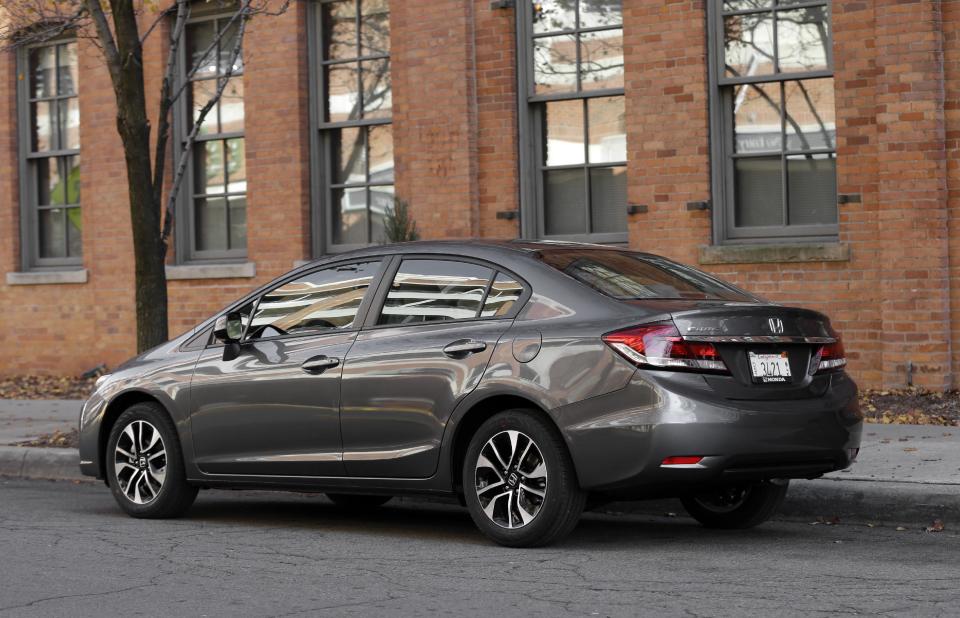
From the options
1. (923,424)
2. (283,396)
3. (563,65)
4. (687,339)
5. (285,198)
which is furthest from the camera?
(285,198)

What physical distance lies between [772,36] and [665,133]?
4.25 feet

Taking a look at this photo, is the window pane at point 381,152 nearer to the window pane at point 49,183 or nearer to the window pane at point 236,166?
the window pane at point 236,166

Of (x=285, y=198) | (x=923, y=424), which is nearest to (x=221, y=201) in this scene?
(x=285, y=198)

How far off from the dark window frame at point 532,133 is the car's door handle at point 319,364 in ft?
22.6

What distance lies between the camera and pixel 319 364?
784cm

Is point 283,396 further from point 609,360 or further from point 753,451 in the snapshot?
point 753,451

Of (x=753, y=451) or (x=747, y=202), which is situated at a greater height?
(x=747, y=202)

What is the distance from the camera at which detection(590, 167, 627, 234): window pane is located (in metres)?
14.3

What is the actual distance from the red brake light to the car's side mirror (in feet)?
10.5

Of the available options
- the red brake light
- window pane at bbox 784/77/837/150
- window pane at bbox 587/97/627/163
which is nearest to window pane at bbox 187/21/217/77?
window pane at bbox 587/97/627/163

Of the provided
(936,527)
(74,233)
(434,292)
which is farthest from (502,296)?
(74,233)

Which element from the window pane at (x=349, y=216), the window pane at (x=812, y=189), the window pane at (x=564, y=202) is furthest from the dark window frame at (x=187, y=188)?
the window pane at (x=812, y=189)

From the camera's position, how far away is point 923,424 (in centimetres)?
1140

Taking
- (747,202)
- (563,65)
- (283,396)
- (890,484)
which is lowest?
(890,484)
